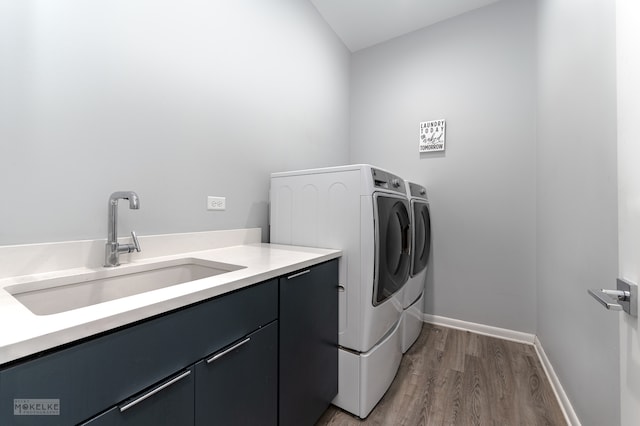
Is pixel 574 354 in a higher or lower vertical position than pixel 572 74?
lower

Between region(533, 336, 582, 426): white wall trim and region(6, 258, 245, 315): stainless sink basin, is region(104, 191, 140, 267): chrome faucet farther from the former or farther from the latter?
region(533, 336, 582, 426): white wall trim

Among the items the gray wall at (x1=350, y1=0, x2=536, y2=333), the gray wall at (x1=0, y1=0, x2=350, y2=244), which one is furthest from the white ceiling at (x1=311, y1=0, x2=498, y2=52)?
the gray wall at (x1=0, y1=0, x2=350, y2=244)

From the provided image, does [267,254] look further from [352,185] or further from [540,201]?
[540,201]

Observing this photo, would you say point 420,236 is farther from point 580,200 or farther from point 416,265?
point 580,200

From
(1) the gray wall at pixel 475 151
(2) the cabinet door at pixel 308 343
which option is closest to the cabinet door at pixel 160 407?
(2) the cabinet door at pixel 308 343

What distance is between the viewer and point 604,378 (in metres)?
1.04

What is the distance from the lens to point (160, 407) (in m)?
0.66

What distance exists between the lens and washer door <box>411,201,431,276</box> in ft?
6.87

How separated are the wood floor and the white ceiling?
9.81ft

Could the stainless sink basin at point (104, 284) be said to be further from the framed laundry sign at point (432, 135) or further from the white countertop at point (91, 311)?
the framed laundry sign at point (432, 135)

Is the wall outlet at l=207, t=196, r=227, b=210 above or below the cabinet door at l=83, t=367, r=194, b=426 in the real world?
above

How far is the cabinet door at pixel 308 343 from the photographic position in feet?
3.55

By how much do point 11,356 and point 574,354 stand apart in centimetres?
207

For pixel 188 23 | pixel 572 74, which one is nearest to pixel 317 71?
pixel 188 23
